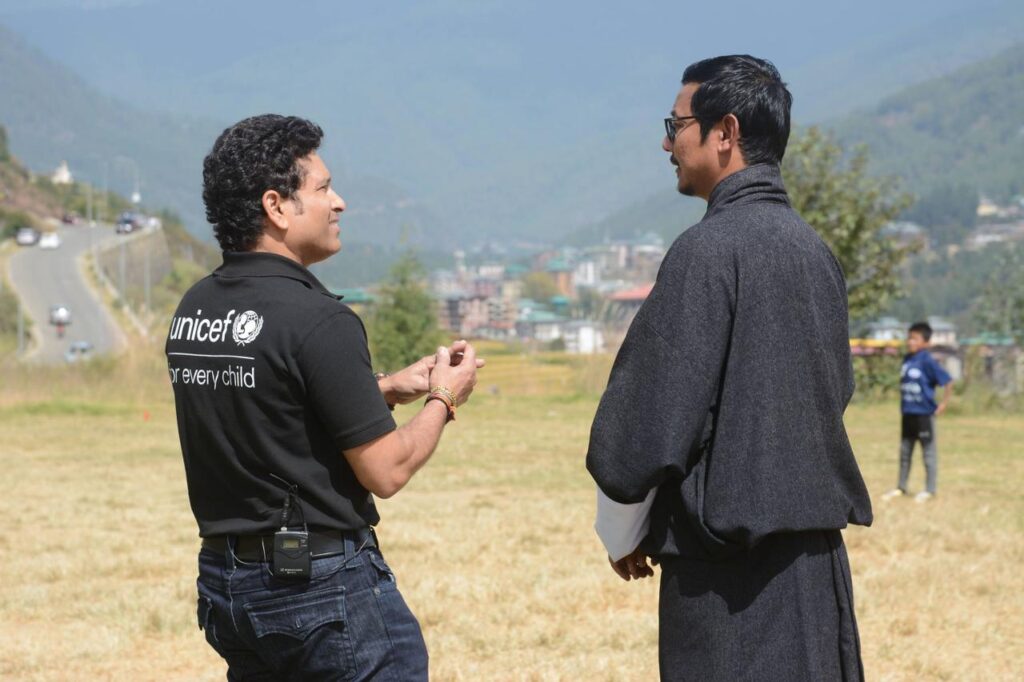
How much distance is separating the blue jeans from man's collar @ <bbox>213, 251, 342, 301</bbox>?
0.62 m

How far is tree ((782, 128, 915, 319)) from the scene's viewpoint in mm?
27062

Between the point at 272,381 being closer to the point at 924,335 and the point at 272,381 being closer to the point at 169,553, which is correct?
the point at 169,553

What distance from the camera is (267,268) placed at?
9.96ft

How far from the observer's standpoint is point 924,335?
1145 cm

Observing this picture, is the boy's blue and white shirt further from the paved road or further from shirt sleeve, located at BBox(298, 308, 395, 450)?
the paved road

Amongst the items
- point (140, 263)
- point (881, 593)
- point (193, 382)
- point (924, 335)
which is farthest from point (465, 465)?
point (140, 263)

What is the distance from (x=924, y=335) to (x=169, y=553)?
6.65 m

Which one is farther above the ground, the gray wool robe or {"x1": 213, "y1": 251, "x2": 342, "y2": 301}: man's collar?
{"x1": 213, "y1": 251, "x2": 342, "y2": 301}: man's collar

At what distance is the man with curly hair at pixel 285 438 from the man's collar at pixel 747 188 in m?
0.88

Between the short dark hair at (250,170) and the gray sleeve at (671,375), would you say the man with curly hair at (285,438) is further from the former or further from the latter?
the gray sleeve at (671,375)

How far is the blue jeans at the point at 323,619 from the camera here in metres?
2.97

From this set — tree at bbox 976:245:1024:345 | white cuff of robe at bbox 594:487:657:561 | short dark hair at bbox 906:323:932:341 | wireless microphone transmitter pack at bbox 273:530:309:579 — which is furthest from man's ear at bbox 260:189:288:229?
tree at bbox 976:245:1024:345

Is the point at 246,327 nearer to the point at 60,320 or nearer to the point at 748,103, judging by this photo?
the point at 748,103

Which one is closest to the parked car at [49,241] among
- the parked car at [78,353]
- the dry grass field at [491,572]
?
the parked car at [78,353]
